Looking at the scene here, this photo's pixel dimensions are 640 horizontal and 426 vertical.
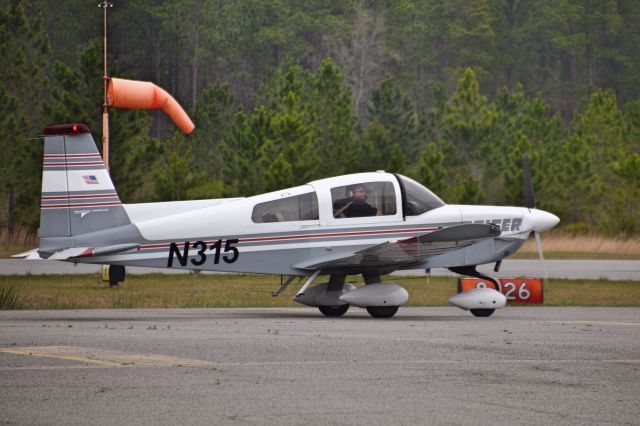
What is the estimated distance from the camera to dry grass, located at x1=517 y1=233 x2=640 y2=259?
4566 centimetres

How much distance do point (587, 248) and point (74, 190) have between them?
33798mm

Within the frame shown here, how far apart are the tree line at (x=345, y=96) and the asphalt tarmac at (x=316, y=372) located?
2901 cm

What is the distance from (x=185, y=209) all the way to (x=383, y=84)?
46411mm

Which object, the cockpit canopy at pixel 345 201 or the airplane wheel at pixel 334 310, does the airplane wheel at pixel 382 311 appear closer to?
the airplane wheel at pixel 334 310

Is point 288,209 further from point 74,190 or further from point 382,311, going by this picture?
point 74,190

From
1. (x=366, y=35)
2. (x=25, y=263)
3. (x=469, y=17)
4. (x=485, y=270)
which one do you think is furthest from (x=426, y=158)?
(x=469, y=17)

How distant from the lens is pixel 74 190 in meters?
17.7

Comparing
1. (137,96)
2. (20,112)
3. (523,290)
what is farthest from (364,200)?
(20,112)

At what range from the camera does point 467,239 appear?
18.1 meters

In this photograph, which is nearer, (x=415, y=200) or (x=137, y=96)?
(x=415, y=200)

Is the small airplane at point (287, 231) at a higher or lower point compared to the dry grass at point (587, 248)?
higher

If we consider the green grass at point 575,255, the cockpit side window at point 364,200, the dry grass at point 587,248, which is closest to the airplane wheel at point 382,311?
the cockpit side window at point 364,200

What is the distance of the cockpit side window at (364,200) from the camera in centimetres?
1839

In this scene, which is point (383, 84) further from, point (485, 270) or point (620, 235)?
point (485, 270)
